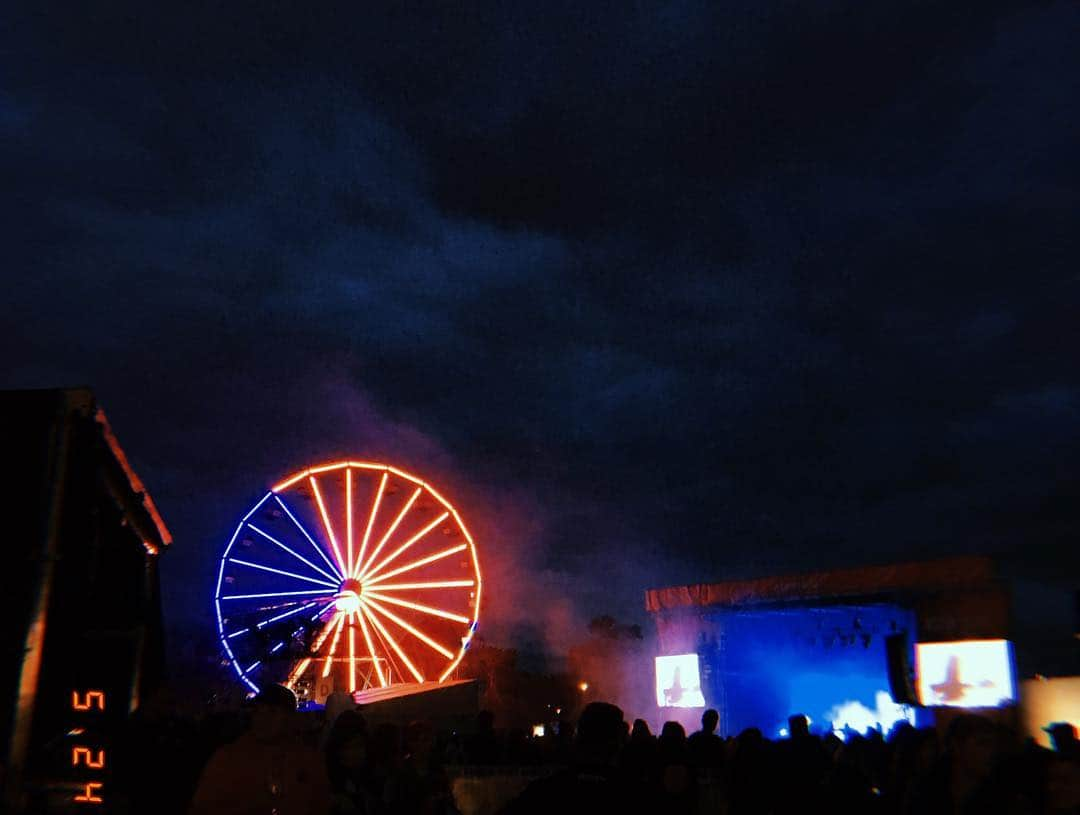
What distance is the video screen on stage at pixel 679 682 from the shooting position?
24.5m

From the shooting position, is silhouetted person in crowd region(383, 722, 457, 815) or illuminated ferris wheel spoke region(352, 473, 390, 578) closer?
silhouetted person in crowd region(383, 722, 457, 815)

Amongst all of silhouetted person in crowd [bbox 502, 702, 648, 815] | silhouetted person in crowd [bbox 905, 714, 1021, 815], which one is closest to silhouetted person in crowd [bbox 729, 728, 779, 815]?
silhouetted person in crowd [bbox 905, 714, 1021, 815]

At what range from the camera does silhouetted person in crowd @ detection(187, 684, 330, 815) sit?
387 cm

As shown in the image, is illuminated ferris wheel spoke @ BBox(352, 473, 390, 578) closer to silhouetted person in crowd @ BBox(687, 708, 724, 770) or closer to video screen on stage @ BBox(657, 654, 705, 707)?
video screen on stage @ BBox(657, 654, 705, 707)

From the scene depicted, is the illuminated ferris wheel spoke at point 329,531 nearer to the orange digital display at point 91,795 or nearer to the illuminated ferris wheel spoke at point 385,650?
the illuminated ferris wheel spoke at point 385,650

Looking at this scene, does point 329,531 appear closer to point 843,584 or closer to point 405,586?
point 405,586

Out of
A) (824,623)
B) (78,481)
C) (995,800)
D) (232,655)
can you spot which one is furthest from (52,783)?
(824,623)

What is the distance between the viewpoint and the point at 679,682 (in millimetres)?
24875

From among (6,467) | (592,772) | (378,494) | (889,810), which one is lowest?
(889,810)

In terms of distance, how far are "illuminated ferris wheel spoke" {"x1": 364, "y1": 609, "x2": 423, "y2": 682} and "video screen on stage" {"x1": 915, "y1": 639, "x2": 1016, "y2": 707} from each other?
10.5 metres

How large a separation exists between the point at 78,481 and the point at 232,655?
15.0 metres

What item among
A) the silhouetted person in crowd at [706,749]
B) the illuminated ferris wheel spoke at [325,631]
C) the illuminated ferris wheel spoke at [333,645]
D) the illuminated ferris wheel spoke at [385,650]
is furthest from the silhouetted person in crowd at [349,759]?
the illuminated ferris wheel spoke at [325,631]

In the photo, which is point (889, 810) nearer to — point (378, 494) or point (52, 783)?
point (52, 783)

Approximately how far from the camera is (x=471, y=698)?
1869cm
